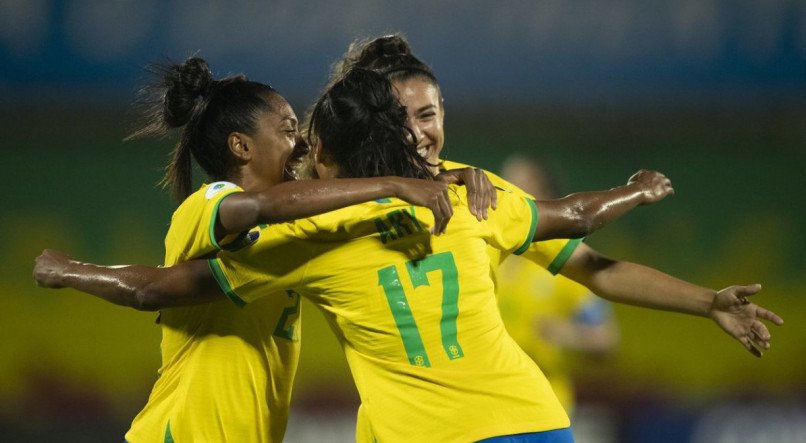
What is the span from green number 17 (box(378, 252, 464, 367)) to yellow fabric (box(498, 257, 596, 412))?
6.26 feet

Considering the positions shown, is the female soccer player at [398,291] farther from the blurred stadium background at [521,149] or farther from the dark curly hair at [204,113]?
the blurred stadium background at [521,149]

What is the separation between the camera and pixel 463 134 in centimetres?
469

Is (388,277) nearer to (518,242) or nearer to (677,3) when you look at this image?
(518,242)

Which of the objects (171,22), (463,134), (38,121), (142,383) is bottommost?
(142,383)

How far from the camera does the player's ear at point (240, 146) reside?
2.39m

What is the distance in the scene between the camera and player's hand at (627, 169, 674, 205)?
226cm

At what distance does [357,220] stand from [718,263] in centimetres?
314

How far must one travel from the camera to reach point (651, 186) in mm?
2271

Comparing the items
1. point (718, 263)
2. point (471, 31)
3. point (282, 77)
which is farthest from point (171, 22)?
point (718, 263)

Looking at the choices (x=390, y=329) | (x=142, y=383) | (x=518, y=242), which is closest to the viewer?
(x=390, y=329)

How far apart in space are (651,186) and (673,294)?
0.91ft

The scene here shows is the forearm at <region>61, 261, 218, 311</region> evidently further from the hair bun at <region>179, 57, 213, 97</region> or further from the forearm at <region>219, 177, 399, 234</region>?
the hair bun at <region>179, 57, 213, 97</region>

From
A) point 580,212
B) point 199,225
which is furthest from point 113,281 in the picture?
point 580,212

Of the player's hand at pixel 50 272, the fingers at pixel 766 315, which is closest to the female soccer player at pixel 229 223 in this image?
the player's hand at pixel 50 272
